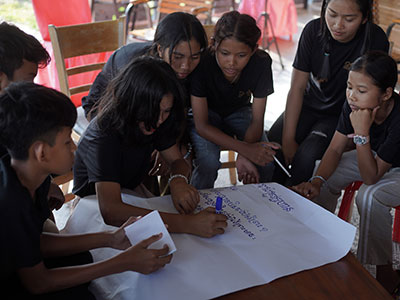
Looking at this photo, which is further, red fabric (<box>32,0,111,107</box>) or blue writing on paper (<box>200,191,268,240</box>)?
red fabric (<box>32,0,111,107</box>)

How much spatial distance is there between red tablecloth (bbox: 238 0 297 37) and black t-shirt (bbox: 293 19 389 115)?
2712mm

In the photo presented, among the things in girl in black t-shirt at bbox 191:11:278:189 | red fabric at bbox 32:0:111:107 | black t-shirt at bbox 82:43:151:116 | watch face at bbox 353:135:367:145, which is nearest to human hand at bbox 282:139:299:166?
girl in black t-shirt at bbox 191:11:278:189

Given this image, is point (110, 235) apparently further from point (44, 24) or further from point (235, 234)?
point (44, 24)

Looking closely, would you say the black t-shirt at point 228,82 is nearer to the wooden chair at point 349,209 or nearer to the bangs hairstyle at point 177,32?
the bangs hairstyle at point 177,32

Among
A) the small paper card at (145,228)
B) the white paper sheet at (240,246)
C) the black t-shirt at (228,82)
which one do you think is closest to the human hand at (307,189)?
the white paper sheet at (240,246)

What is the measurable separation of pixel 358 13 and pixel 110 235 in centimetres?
123

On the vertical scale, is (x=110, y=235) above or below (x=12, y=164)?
below

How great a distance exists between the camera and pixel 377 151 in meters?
1.55

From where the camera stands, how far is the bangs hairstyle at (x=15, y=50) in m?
1.25

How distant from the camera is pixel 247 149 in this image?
1.68 meters

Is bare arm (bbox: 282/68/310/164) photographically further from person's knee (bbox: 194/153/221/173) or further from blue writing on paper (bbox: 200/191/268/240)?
blue writing on paper (bbox: 200/191/268/240)

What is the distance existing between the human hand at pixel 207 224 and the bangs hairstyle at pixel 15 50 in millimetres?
687

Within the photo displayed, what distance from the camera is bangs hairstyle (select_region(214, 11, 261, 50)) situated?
61.4 inches

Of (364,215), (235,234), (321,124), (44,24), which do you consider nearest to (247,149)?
(321,124)
